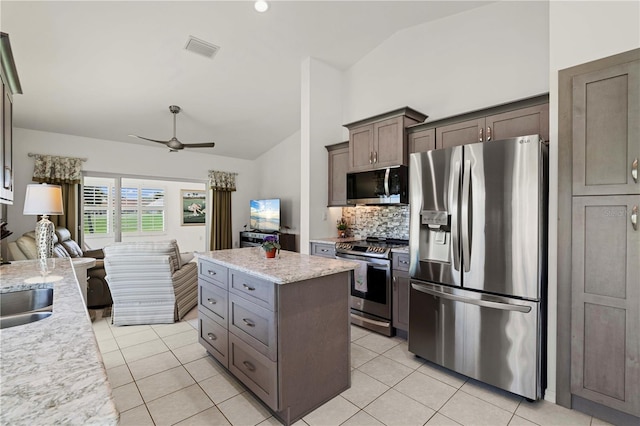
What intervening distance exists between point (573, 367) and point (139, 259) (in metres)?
3.88

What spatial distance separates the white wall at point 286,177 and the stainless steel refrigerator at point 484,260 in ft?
13.4

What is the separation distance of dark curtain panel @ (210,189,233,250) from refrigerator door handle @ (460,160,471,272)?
18.4 feet

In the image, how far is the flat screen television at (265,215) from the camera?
6.36 m

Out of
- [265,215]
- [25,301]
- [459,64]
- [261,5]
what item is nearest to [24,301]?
[25,301]

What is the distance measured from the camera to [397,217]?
3.88 m

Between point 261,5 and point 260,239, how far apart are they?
4.38m

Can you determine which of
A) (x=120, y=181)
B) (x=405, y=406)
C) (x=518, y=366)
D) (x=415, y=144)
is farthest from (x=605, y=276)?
(x=120, y=181)

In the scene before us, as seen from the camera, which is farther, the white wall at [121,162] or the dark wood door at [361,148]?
the white wall at [121,162]

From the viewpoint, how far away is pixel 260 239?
641 cm

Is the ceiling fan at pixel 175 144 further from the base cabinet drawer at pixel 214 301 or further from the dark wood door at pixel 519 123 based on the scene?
the dark wood door at pixel 519 123

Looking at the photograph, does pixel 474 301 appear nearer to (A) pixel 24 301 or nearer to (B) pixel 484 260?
(B) pixel 484 260

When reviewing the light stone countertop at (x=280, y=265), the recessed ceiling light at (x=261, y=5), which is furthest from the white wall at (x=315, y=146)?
the light stone countertop at (x=280, y=265)

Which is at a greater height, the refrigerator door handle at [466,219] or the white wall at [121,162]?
the white wall at [121,162]

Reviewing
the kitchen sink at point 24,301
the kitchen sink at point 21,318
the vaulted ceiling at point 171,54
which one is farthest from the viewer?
the vaulted ceiling at point 171,54
